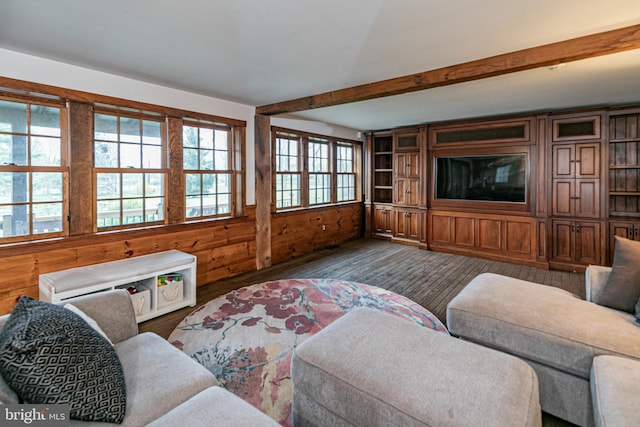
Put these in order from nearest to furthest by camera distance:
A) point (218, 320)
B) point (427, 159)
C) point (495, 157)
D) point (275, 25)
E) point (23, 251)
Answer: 1. point (275, 25)
2. point (23, 251)
3. point (218, 320)
4. point (495, 157)
5. point (427, 159)

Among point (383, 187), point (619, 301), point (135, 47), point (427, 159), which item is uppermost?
point (135, 47)

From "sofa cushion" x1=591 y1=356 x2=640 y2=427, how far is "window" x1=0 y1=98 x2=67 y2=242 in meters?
4.03

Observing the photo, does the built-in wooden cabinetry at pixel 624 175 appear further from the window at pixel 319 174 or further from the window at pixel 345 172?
the window at pixel 319 174

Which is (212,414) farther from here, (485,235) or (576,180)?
(576,180)

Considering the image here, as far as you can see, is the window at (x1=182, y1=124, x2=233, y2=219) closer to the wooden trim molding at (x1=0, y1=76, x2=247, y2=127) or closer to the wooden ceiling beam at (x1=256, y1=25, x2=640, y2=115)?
the wooden trim molding at (x1=0, y1=76, x2=247, y2=127)

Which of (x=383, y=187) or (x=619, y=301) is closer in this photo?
(x=619, y=301)

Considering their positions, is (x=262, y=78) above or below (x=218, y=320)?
above

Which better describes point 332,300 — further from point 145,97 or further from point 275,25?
point 145,97

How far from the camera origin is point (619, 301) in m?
2.06

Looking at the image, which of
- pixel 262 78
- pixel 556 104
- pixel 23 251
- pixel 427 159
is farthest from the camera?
pixel 427 159

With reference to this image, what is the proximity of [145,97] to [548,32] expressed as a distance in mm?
3755

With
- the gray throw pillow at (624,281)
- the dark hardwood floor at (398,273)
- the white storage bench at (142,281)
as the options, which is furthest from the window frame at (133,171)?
the gray throw pillow at (624,281)

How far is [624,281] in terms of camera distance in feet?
6.72

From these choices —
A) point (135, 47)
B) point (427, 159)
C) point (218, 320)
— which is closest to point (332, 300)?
point (218, 320)
